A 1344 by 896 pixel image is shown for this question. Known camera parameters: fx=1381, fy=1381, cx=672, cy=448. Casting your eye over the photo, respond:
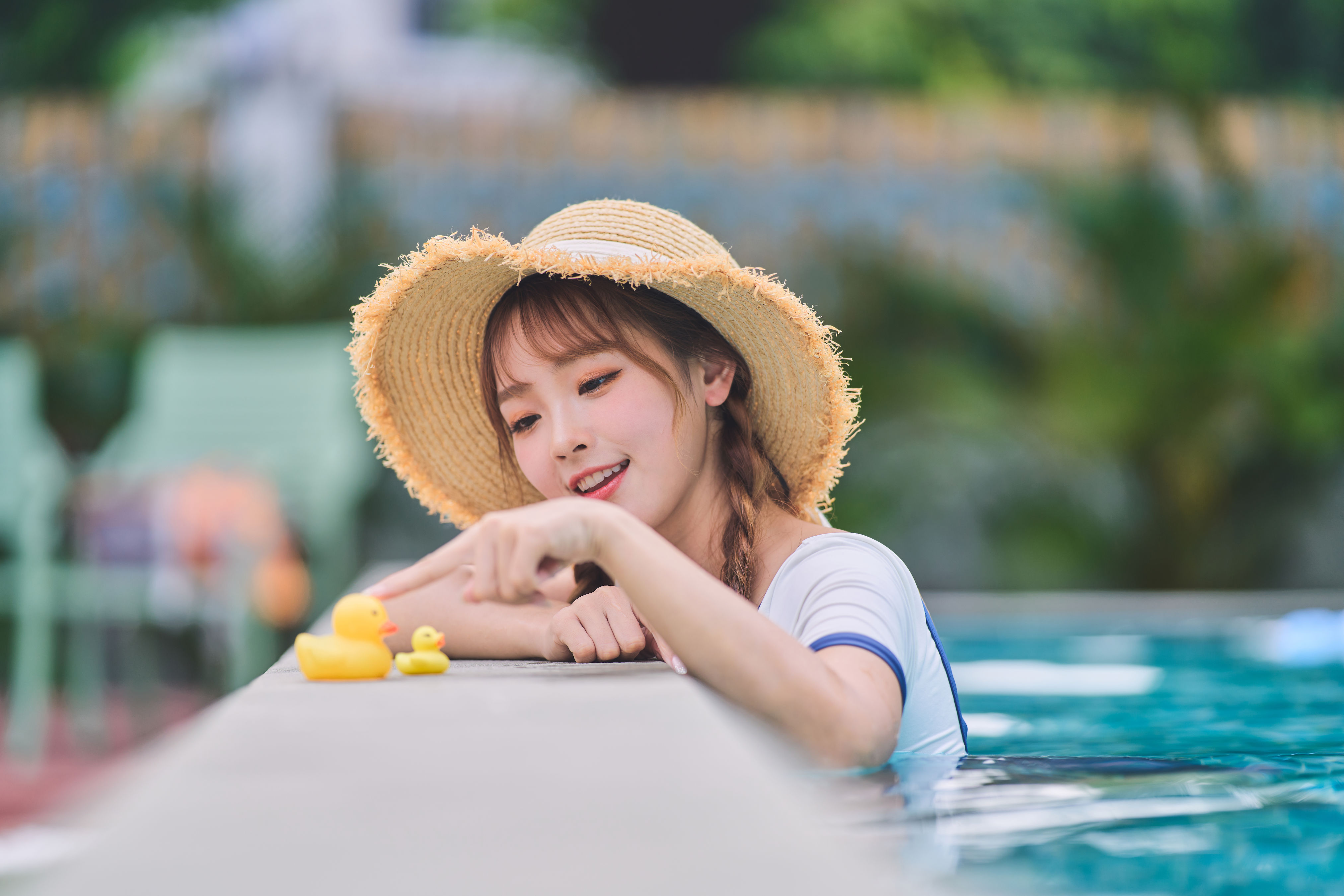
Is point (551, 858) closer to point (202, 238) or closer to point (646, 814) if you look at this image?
point (646, 814)

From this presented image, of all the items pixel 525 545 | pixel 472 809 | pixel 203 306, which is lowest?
pixel 472 809

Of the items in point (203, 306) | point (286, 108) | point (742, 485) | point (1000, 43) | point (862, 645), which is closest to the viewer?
point (862, 645)

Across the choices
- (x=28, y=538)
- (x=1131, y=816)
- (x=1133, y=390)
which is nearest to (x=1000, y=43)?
(x=1133, y=390)

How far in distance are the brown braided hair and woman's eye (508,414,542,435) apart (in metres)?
0.10

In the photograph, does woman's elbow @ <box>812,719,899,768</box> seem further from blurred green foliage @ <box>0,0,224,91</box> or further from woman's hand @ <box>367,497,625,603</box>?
blurred green foliage @ <box>0,0,224,91</box>

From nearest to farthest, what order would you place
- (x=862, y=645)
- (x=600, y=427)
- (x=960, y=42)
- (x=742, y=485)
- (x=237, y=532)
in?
(x=862, y=645) → (x=600, y=427) → (x=742, y=485) → (x=237, y=532) → (x=960, y=42)

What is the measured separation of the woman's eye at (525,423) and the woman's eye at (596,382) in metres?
0.10

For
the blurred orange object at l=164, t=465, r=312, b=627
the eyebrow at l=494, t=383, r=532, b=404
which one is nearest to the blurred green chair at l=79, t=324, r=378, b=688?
the blurred orange object at l=164, t=465, r=312, b=627

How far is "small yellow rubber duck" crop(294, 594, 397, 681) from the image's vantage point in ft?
6.61

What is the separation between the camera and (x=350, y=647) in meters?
2.03

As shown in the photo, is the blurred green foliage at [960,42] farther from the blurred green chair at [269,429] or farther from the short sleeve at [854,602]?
the short sleeve at [854,602]

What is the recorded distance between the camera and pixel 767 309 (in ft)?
7.91

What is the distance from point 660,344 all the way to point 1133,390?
5.13 m

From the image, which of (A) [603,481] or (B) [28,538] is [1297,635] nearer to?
(A) [603,481]
